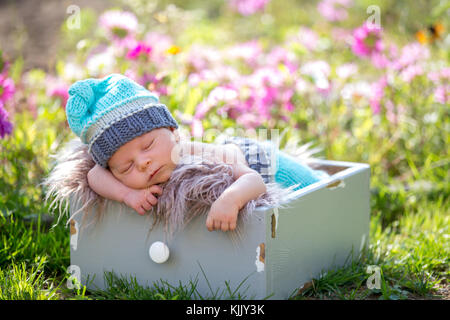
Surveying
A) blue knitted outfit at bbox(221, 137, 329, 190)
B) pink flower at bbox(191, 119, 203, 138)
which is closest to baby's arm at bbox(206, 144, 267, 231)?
blue knitted outfit at bbox(221, 137, 329, 190)

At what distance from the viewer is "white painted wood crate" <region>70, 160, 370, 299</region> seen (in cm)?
164

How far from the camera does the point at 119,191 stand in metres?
1.74

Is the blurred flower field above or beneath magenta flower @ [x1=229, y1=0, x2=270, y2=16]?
beneath

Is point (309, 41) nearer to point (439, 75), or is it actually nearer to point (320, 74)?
point (320, 74)

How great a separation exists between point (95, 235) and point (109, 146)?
1.17ft

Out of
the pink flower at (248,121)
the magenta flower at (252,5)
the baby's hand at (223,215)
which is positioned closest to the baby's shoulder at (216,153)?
the baby's hand at (223,215)

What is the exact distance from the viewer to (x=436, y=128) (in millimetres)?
3248

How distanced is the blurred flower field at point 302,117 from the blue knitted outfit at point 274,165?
1.03ft

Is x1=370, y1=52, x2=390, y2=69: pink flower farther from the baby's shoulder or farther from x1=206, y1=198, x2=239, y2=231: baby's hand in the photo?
x1=206, y1=198, x2=239, y2=231: baby's hand

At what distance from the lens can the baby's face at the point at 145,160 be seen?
171 centimetres

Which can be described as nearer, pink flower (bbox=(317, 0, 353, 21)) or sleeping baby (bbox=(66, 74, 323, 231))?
sleeping baby (bbox=(66, 74, 323, 231))

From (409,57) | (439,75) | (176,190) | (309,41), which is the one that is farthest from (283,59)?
(176,190)
